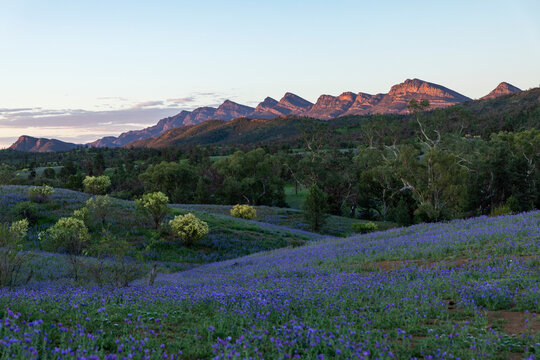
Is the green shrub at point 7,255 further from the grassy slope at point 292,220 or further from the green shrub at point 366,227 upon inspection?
the green shrub at point 366,227

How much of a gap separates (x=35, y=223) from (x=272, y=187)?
47433 millimetres

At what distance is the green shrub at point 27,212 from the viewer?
2785 cm

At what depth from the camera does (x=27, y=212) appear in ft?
93.8

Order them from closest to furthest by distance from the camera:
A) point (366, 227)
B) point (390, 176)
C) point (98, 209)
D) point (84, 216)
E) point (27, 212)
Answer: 1. point (84, 216)
2. point (98, 209)
3. point (27, 212)
4. point (366, 227)
5. point (390, 176)

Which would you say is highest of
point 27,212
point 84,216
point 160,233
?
point 84,216

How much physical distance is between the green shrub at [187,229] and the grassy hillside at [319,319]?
55.7 feet

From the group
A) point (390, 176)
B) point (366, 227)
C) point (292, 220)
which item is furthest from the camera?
point (390, 176)

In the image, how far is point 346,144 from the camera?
14425cm

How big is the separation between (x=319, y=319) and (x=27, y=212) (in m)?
29.6

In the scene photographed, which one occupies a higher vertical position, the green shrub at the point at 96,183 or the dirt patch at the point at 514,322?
the dirt patch at the point at 514,322

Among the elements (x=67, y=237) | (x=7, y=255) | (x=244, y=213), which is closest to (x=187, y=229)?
(x=67, y=237)

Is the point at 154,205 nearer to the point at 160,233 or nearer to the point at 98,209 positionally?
the point at 160,233

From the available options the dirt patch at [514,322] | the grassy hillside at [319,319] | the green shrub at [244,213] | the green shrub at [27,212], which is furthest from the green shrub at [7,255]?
the green shrub at [244,213]

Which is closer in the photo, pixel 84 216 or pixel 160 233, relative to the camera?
pixel 84 216
